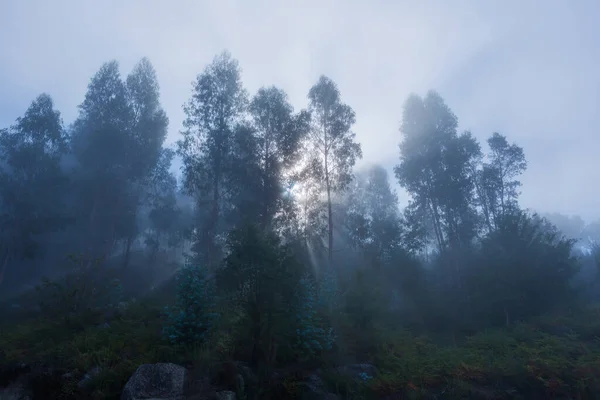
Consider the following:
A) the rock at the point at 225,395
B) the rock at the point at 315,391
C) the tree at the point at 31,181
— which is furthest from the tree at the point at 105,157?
the rock at the point at 315,391

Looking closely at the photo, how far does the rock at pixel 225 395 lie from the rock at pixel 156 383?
800 millimetres

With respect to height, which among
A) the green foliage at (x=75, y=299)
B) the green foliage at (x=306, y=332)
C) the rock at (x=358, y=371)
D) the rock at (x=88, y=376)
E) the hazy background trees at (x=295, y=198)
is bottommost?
the rock at (x=358, y=371)

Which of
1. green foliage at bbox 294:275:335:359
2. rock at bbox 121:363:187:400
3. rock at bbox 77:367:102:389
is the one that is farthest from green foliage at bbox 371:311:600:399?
rock at bbox 77:367:102:389

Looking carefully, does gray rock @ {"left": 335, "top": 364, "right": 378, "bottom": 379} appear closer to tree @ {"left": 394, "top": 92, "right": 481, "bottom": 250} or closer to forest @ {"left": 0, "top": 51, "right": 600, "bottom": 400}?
forest @ {"left": 0, "top": 51, "right": 600, "bottom": 400}

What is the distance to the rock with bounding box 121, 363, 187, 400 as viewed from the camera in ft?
26.5

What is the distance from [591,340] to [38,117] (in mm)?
33640

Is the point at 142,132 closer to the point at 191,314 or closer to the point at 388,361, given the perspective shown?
the point at 191,314

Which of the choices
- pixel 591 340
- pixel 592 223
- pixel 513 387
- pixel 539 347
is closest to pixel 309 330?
pixel 513 387

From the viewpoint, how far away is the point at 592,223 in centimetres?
8150

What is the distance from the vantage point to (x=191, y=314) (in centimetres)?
1059

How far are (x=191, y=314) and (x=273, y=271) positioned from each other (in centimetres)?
263

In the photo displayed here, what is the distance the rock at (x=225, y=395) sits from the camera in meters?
8.19

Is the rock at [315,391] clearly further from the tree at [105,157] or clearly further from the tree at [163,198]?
the tree at [163,198]

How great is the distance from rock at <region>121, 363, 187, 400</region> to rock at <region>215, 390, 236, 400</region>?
80 centimetres
